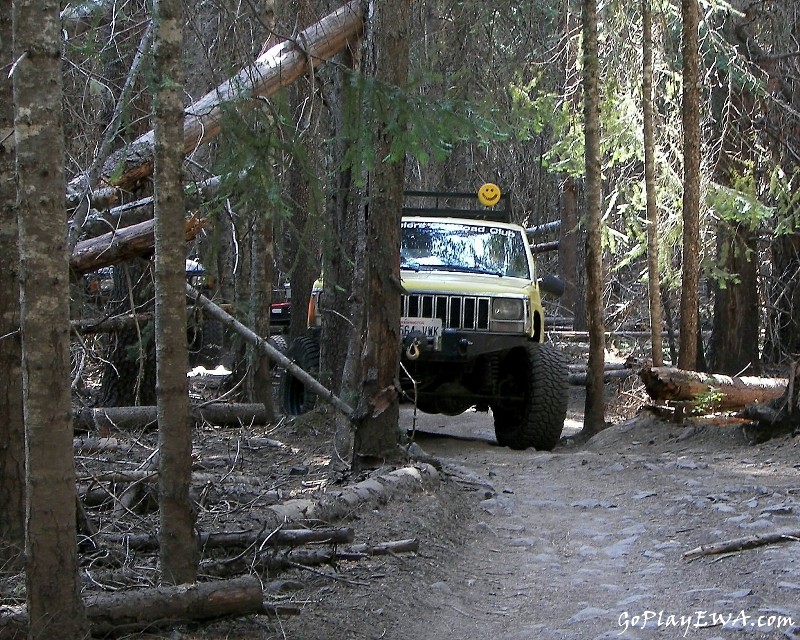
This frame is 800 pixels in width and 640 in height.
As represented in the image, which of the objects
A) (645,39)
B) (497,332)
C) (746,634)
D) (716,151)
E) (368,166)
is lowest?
(746,634)

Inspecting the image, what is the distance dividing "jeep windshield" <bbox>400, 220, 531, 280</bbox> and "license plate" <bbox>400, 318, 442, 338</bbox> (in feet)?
3.65

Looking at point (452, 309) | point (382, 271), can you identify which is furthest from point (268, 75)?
point (452, 309)

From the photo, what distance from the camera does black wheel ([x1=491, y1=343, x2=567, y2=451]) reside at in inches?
447

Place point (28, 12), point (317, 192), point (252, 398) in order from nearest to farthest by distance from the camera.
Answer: point (28, 12), point (317, 192), point (252, 398)

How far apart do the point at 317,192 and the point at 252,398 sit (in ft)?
20.4

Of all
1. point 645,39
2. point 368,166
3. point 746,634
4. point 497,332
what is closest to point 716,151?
point 645,39

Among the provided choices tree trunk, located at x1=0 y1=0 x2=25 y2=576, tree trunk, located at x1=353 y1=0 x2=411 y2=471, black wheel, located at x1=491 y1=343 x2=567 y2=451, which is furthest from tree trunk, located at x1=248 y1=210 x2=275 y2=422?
tree trunk, located at x1=0 y1=0 x2=25 y2=576

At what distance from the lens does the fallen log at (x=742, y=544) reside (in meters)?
6.11

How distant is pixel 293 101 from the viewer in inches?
585

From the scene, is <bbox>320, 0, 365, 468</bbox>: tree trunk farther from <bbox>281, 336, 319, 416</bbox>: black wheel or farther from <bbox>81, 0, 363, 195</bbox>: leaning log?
<bbox>281, 336, 319, 416</bbox>: black wheel

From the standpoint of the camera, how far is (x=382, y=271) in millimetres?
7918

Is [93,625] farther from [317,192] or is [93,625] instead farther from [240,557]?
[317,192]

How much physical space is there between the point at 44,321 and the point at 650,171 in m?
11.2

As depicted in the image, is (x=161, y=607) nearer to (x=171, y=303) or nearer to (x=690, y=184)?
(x=171, y=303)
